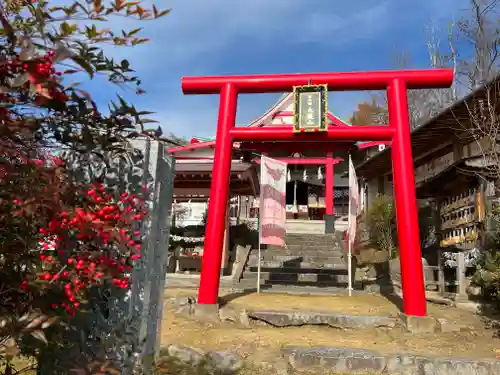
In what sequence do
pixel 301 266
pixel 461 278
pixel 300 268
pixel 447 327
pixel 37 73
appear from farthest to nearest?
pixel 301 266, pixel 300 268, pixel 461 278, pixel 447 327, pixel 37 73

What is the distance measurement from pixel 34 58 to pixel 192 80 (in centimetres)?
759

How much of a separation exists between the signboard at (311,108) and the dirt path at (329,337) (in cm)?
349

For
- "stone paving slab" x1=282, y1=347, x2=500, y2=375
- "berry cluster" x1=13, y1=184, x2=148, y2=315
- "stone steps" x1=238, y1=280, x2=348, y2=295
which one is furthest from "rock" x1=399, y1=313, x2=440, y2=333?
"berry cluster" x1=13, y1=184, x2=148, y2=315

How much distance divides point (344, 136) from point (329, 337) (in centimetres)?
388

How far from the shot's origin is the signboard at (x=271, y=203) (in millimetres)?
9258

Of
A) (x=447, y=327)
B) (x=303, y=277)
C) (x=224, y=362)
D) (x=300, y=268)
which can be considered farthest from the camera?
(x=300, y=268)

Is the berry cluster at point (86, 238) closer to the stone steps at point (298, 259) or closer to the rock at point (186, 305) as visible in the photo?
the rock at point (186, 305)

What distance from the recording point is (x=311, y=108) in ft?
26.8

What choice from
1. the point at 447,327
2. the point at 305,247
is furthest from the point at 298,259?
the point at 447,327

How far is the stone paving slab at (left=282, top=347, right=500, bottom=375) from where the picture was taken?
4.84m

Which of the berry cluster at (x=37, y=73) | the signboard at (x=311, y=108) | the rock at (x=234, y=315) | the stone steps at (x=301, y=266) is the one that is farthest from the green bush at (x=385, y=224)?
the berry cluster at (x=37, y=73)

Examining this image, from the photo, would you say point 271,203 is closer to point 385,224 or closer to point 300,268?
point 300,268

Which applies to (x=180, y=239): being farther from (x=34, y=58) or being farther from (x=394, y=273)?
(x=34, y=58)

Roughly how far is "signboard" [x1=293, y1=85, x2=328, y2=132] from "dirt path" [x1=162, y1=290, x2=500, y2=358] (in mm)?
3487
